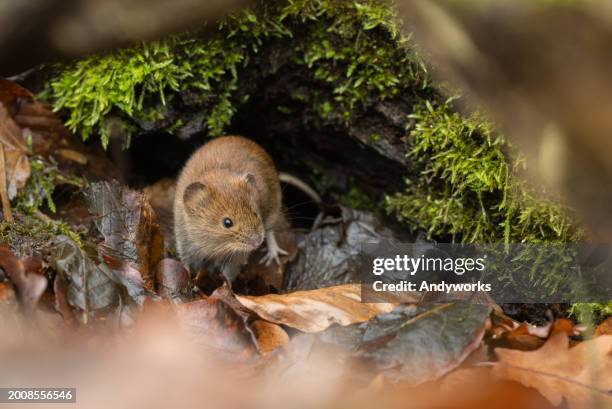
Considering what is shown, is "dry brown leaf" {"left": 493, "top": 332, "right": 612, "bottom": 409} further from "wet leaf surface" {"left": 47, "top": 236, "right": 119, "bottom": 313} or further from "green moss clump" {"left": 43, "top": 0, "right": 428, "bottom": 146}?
"green moss clump" {"left": 43, "top": 0, "right": 428, "bottom": 146}

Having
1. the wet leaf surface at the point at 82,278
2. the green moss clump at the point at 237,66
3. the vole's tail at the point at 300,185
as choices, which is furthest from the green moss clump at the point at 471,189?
the wet leaf surface at the point at 82,278

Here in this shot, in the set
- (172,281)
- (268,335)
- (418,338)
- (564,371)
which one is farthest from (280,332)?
(564,371)

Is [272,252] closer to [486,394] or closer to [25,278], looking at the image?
[25,278]

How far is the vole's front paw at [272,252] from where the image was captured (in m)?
5.32

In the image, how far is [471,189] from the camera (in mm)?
4418

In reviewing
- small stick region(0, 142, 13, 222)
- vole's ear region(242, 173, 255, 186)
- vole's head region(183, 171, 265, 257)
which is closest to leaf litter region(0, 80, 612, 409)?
small stick region(0, 142, 13, 222)

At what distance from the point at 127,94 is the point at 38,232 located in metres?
1.27

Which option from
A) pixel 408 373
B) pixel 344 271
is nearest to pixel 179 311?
pixel 408 373

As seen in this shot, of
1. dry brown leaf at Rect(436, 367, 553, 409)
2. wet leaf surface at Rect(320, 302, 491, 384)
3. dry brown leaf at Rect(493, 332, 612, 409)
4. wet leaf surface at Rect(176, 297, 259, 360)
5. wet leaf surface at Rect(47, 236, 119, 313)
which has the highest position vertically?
wet leaf surface at Rect(47, 236, 119, 313)

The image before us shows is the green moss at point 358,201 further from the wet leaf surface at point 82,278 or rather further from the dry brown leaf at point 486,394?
the dry brown leaf at point 486,394

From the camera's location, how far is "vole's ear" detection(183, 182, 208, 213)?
516 cm

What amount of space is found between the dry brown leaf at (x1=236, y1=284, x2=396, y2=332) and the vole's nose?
4.32ft

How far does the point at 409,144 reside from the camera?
466 centimetres

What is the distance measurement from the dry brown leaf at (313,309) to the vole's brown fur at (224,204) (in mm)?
1421
